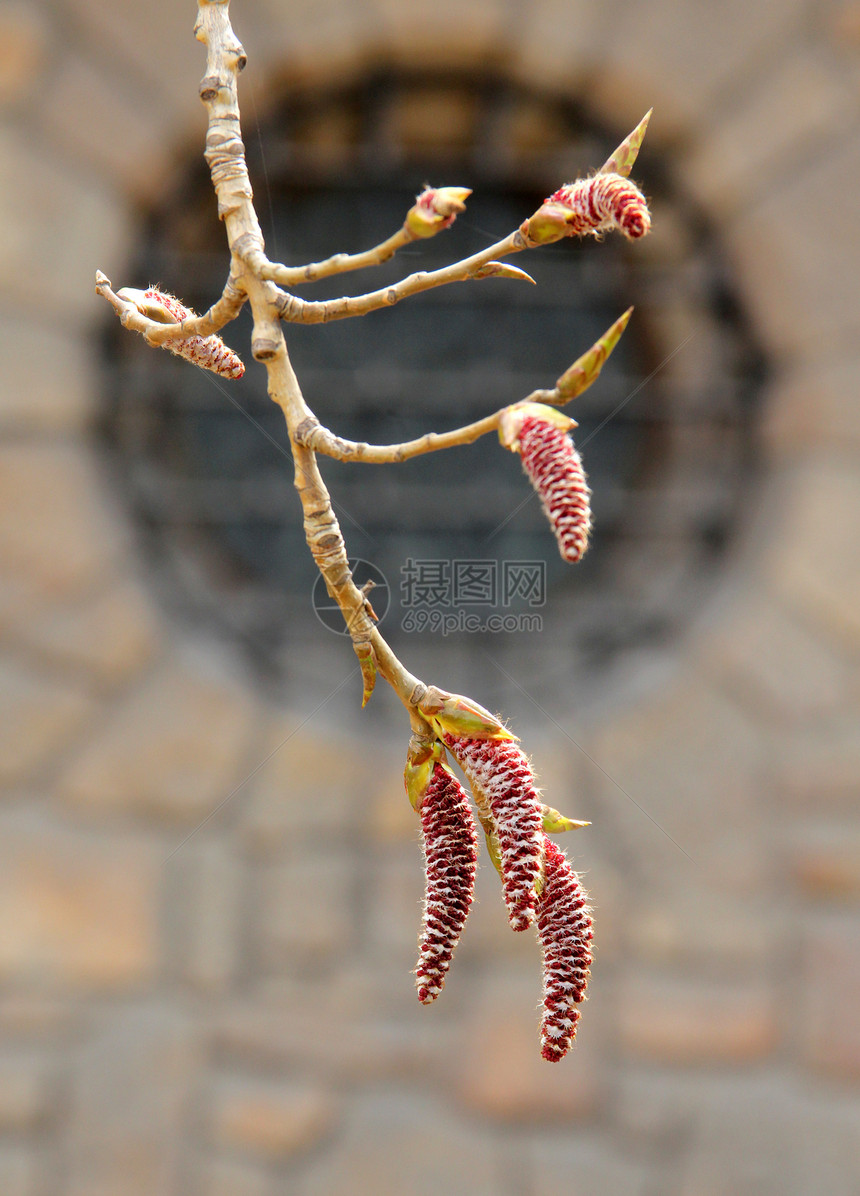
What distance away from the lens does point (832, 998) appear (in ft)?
3.06

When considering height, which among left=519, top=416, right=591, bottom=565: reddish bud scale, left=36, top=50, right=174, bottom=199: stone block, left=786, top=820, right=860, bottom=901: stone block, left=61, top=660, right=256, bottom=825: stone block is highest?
left=36, top=50, right=174, bottom=199: stone block

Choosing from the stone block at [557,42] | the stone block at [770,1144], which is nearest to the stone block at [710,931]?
the stone block at [770,1144]

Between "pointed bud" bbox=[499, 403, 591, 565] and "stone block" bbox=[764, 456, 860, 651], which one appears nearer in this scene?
"pointed bud" bbox=[499, 403, 591, 565]

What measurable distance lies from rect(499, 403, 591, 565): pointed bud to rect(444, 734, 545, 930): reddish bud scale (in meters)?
0.06

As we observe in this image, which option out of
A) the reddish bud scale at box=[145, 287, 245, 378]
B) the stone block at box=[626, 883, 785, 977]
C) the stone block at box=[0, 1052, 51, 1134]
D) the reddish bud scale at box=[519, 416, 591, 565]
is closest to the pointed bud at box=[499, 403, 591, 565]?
the reddish bud scale at box=[519, 416, 591, 565]

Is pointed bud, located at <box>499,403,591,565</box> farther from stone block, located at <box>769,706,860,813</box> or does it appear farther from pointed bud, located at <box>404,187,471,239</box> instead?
stone block, located at <box>769,706,860,813</box>

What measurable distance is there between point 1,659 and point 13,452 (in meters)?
0.18

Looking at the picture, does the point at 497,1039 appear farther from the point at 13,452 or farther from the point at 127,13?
the point at 127,13

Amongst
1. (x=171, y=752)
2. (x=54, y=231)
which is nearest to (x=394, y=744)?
(x=171, y=752)

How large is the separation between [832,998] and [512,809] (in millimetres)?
817

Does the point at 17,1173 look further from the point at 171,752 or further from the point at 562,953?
the point at 562,953

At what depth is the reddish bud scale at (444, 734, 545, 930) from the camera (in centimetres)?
23

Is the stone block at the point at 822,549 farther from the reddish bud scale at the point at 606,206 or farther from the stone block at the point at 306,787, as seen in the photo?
the reddish bud scale at the point at 606,206

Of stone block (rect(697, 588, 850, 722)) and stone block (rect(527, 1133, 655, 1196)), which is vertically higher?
stone block (rect(697, 588, 850, 722))
